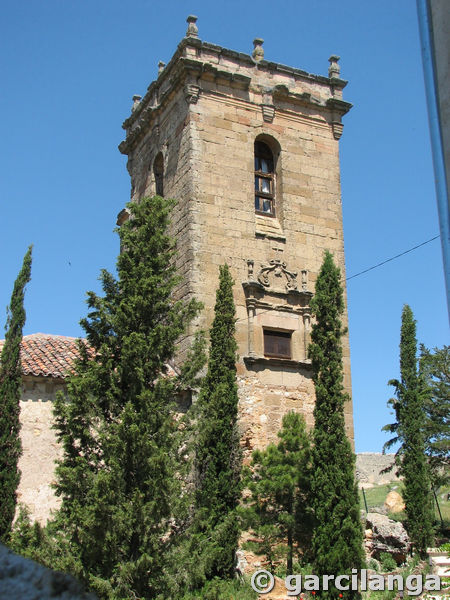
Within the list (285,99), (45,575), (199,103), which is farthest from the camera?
(285,99)

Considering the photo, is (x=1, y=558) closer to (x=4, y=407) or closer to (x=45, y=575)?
(x=45, y=575)

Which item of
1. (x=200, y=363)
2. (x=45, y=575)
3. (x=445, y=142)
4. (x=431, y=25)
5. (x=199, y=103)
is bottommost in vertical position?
(x=45, y=575)

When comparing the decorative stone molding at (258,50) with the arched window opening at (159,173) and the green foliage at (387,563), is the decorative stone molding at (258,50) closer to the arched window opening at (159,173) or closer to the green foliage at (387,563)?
the arched window opening at (159,173)

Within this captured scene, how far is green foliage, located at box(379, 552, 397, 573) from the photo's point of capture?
52.9 ft

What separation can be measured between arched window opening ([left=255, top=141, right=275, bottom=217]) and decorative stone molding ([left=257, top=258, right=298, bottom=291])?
1.41 metres

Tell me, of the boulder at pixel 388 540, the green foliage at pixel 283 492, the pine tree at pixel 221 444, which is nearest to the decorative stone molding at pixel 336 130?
the pine tree at pixel 221 444

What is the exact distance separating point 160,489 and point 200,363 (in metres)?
2.18

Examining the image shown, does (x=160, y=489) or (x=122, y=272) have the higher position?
(x=122, y=272)

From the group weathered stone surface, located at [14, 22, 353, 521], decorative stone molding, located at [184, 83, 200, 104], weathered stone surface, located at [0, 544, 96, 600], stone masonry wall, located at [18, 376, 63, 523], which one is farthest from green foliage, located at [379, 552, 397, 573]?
weathered stone surface, located at [0, 544, 96, 600]

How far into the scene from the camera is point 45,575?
1787mm

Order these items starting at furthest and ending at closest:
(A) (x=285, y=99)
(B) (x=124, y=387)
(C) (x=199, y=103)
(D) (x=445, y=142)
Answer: (A) (x=285, y=99) < (C) (x=199, y=103) < (B) (x=124, y=387) < (D) (x=445, y=142)

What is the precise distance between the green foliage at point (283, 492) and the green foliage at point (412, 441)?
6.15m

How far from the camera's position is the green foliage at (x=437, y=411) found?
23705 mm

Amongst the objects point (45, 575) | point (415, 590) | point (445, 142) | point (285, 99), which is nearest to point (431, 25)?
point (445, 142)
